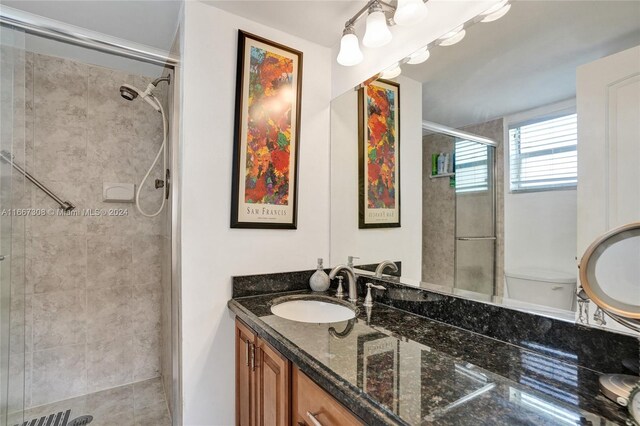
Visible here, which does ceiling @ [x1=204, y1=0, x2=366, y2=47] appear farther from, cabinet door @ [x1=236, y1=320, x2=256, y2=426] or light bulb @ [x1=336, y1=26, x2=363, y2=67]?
cabinet door @ [x1=236, y1=320, x2=256, y2=426]

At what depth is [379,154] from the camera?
153 centimetres

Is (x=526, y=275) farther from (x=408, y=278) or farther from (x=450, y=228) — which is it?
(x=408, y=278)

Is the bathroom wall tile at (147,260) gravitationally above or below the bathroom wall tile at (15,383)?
above

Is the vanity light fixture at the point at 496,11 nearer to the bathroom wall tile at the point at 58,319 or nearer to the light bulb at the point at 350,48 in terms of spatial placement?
the light bulb at the point at 350,48

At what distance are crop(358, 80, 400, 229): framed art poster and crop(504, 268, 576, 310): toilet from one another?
57 cm

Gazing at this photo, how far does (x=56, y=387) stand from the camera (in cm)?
197

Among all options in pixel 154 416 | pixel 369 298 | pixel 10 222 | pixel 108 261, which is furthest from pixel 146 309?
pixel 369 298

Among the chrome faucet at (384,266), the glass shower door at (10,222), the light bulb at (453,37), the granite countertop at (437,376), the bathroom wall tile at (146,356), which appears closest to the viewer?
the granite countertop at (437,376)

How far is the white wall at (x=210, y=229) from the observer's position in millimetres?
1380

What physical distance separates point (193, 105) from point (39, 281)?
167 centimetres

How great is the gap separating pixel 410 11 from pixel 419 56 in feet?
0.59

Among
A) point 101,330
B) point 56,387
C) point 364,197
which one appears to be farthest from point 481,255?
point 56,387

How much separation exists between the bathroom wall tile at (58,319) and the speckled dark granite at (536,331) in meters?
2.22

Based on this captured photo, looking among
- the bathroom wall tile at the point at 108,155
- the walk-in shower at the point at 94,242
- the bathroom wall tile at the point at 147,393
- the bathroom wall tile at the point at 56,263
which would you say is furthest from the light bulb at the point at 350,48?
the bathroom wall tile at the point at 147,393
